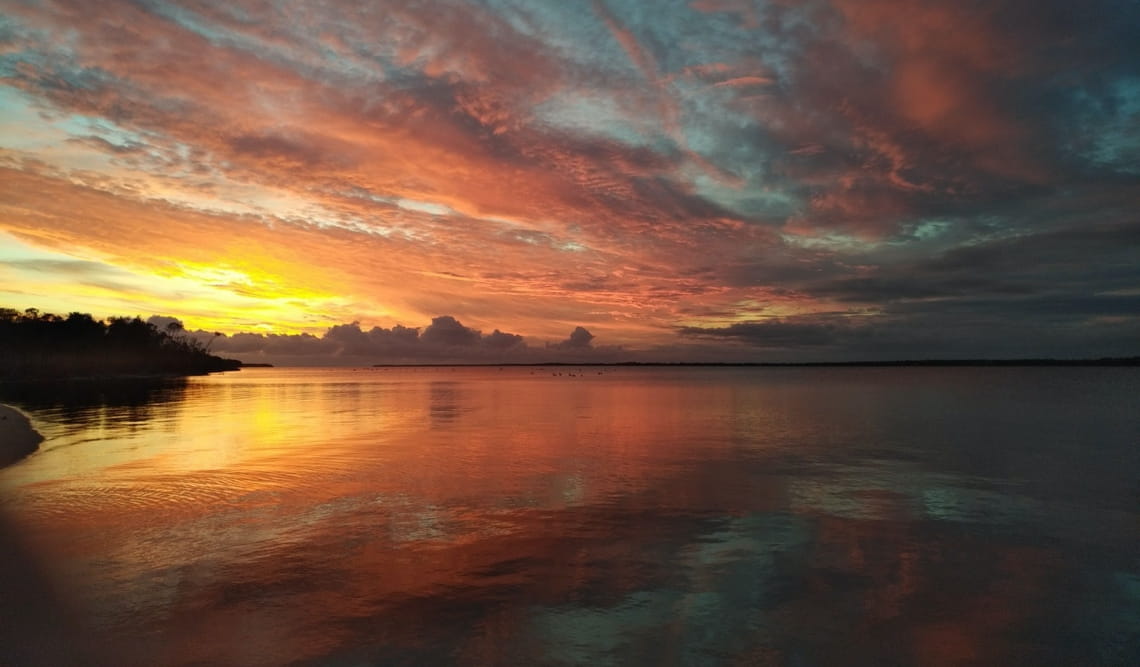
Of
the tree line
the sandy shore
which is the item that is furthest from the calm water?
the tree line

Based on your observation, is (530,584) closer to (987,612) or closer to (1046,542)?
(987,612)

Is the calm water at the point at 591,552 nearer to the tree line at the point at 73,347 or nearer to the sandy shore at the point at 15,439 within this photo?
the sandy shore at the point at 15,439

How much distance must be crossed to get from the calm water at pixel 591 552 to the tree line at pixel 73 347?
135m

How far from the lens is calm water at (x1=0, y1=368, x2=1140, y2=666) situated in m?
9.16

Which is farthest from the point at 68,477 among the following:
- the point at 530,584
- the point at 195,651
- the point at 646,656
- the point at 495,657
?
the point at 646,656

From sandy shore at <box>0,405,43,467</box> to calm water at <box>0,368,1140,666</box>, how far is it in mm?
973

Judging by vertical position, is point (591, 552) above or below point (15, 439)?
below

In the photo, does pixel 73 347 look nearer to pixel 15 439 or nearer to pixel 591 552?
pixel 15 439

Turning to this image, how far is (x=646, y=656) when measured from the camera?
28.3 ft

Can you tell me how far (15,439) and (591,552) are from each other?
1283 inches

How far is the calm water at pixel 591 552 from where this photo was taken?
9.16 meters

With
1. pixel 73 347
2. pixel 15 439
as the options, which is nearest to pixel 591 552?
pixel 15 439

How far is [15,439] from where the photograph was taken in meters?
30.1

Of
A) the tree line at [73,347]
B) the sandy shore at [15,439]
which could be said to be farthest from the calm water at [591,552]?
the tree line at [73,347]
